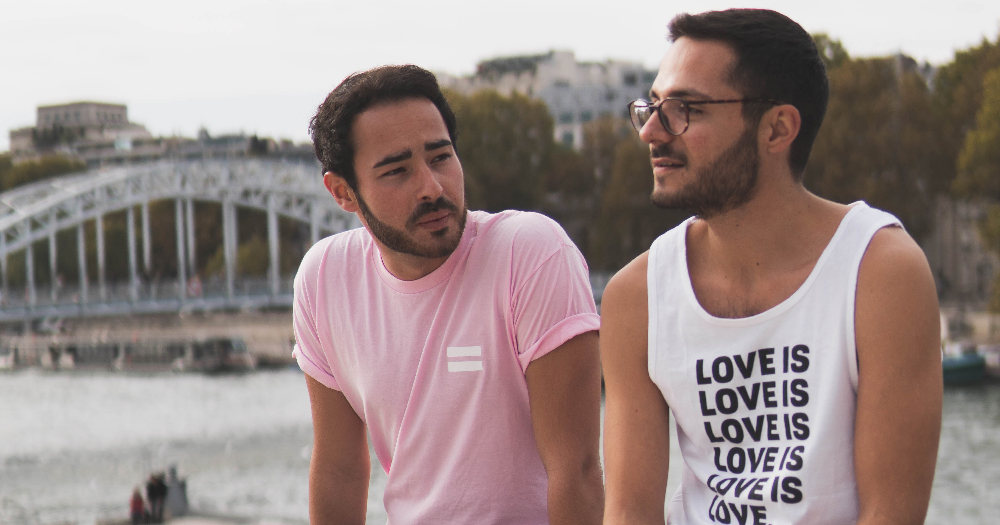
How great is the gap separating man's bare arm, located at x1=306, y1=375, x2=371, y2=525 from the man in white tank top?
0.69 metres

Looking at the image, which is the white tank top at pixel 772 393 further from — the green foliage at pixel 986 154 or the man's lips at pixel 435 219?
the green foliage at pixel 986 154

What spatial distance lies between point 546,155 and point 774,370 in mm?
42274

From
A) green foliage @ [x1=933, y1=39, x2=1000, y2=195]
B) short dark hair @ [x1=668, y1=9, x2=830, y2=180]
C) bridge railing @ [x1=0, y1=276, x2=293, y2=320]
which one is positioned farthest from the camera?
bridge railing @ [x1=0, y1=276, x2=293, y2=320]

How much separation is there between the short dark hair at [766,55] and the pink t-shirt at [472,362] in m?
0.53

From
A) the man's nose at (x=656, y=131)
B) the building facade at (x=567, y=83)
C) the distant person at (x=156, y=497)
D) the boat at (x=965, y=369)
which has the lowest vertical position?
the boat at (x=965, y=369)

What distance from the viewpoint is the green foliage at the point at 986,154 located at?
2681cm

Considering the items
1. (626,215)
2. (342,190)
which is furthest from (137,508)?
(626,215)

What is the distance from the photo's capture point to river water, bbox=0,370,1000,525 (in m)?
17.9

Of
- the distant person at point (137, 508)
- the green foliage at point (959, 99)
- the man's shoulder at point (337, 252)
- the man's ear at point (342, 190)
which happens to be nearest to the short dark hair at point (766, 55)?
the man's ear at point (342, 190)

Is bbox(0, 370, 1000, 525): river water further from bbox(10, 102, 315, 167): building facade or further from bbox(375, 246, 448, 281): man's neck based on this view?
bbox(10, 102, 315, 167): building facade

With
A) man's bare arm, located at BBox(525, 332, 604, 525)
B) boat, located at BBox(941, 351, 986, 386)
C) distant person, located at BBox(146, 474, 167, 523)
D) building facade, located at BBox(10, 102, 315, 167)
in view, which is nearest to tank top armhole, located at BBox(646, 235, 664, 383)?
man's bare arm, located at BBox(525, 332, 604, 525)

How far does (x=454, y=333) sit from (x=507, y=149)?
135 feet

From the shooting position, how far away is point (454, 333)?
2396 mm

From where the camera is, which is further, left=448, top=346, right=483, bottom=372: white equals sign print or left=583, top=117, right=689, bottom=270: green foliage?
left=583, top=117, right=689, bottom=270: green foliage
